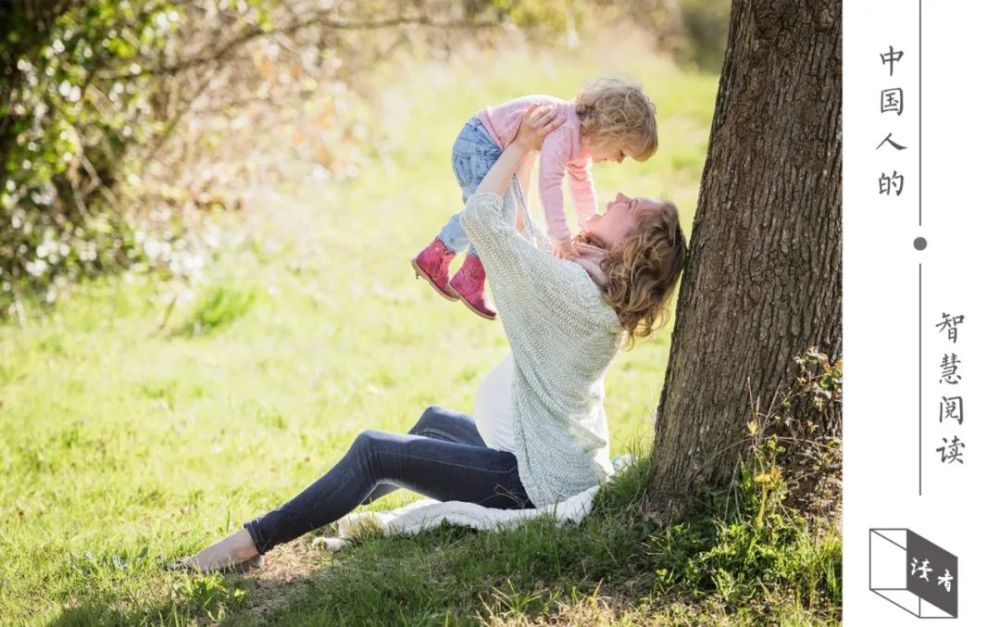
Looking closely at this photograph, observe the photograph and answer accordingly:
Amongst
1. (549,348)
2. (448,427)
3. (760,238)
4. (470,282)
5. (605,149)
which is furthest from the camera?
(448,427)

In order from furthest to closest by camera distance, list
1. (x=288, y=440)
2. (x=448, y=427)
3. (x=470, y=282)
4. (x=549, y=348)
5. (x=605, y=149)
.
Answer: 1. (x=288, y=440)
2. (x=448, y=427)
3. (x=470, y=282)
4. (x=605, y=149)
5. (x=549, y=348)

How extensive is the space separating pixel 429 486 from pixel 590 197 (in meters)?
1.16

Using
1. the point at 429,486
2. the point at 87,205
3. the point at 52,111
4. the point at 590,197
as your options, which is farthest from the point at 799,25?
the point at 87,205

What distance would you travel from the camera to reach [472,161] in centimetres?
389

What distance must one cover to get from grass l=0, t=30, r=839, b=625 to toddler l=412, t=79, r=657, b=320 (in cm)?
90

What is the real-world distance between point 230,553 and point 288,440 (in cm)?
151

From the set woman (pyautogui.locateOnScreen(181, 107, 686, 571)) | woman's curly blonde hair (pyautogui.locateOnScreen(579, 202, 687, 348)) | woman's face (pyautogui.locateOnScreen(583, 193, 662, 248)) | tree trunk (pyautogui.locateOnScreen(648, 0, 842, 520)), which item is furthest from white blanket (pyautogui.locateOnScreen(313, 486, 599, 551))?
woman's face (pyautogui.locateOnScreen(583, 193, 662, 248))

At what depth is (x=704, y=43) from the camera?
1950cm

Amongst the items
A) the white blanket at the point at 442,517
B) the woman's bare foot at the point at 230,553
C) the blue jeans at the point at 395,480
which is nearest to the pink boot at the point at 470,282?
the blue jeans at the point at 395,480

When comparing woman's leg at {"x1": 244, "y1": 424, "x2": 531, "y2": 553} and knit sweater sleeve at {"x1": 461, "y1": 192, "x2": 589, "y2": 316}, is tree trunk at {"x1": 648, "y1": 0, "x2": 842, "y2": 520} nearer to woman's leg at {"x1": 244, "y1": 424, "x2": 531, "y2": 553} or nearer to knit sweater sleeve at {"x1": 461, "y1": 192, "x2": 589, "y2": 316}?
knit sweater sleeve at {"x1": 461, "y1": 192, "x2": 589, "y2": 316}

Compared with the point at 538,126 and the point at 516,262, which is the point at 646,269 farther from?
the point at 538,126

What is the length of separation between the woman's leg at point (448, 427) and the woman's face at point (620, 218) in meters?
0.92

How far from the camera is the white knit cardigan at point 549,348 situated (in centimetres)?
355

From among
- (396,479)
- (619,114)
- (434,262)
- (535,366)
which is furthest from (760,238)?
(396,479)
